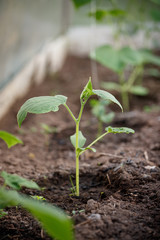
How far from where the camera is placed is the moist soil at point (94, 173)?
1138 millimetres

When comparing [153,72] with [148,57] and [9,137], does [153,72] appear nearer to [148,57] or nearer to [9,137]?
[148,57]

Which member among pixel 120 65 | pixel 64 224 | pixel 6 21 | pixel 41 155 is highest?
pixel 6 21

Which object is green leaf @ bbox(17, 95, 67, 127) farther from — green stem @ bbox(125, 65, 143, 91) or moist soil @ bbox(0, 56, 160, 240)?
green stem @ bbox(125, 65, 143, 91)

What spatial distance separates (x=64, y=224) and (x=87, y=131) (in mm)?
1765

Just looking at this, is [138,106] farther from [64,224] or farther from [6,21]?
[64,224]

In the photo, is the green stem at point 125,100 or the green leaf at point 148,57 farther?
the green stem at point 125,100

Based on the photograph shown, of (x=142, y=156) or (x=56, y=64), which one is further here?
(x=56, y=64)

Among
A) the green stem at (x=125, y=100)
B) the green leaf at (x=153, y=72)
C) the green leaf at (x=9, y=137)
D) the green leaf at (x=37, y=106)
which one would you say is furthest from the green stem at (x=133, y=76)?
the green leaf at (x=9, y=137)

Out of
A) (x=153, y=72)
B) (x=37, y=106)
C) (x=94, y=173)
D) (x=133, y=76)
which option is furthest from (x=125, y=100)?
(x=37, y=106)

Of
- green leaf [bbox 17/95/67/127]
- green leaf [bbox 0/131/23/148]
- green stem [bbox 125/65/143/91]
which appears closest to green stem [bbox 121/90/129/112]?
green stem [bbox 125/65/143/91]

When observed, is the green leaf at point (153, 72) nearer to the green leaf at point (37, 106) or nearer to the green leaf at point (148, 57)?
the green leaf at point (148, 57)

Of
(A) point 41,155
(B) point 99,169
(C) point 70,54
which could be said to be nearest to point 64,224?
(B) point 99,169

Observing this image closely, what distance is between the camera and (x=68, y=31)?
4.88 m

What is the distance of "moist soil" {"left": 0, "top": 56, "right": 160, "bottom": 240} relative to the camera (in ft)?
3.73
